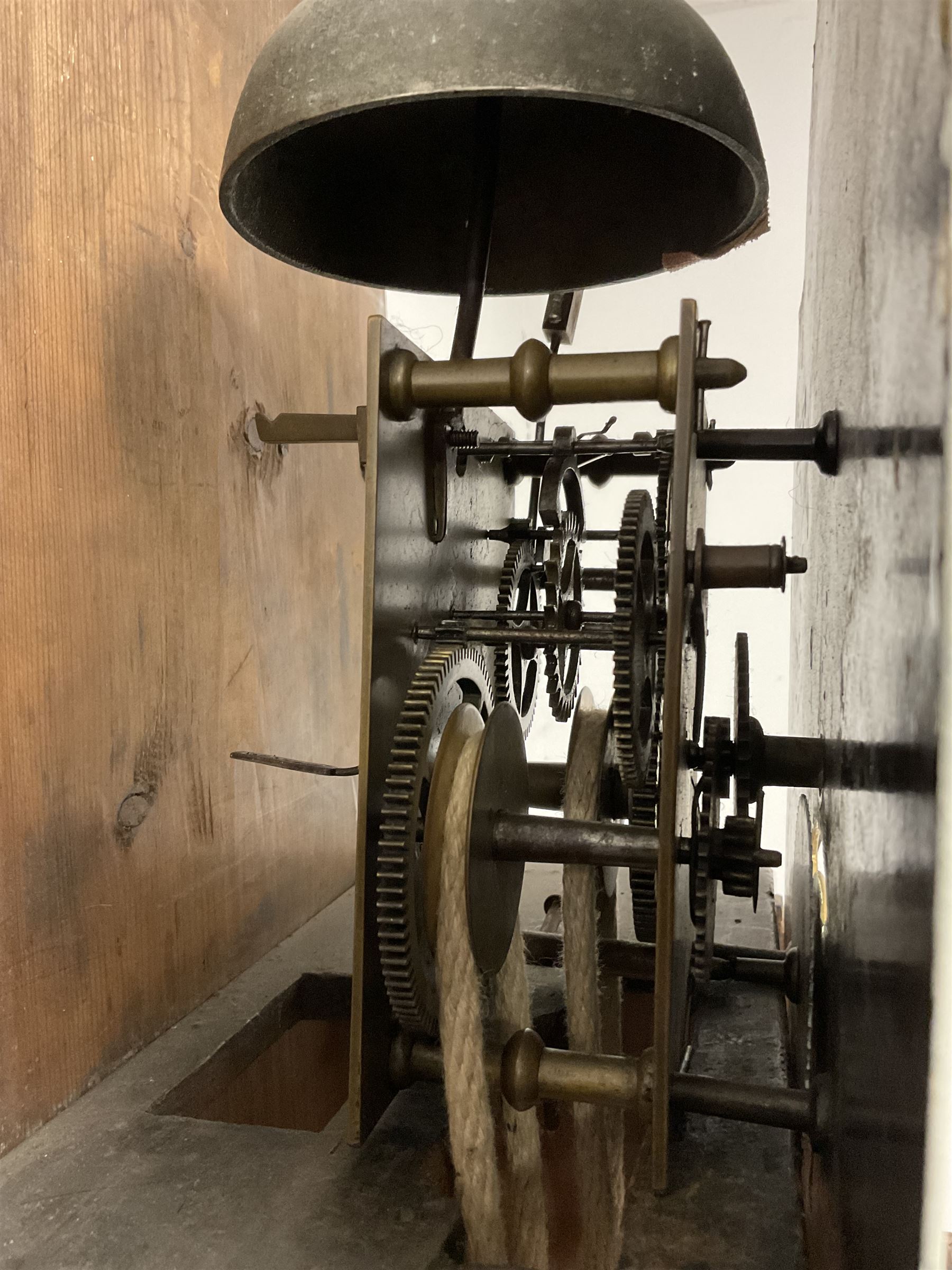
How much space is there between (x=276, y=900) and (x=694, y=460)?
82 centimetres

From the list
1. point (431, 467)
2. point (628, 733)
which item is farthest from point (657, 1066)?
point (431, 467)

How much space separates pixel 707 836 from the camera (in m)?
0.84

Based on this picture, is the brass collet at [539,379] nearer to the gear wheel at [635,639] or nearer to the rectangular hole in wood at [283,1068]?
the gear wheel at [635,639]

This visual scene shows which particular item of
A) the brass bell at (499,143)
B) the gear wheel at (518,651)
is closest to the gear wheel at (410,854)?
the gear wheel at (518,651)

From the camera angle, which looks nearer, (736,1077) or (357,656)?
(736,1077)

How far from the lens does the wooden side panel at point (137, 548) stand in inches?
35.6

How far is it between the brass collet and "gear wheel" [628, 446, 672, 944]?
0.23 meters

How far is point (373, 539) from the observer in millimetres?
846

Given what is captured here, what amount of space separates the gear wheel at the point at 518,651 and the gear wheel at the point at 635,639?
183 mm

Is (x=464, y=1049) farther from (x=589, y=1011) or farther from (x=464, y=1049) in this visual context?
(x=589, y=1011)

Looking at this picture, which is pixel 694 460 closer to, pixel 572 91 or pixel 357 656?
pixel 572 91

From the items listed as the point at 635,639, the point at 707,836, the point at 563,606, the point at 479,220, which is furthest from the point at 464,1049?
the point at 479,220

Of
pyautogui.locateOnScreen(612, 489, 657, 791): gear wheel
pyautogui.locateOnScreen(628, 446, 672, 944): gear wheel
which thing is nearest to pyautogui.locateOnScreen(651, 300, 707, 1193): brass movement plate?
pyautogui.locateOnScreen(612, 489, 657, 791): gear wheel

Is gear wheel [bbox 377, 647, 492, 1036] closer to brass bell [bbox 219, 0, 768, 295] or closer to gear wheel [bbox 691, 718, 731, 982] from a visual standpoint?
gear wheel [bbox 691, 718, 731, 982]
